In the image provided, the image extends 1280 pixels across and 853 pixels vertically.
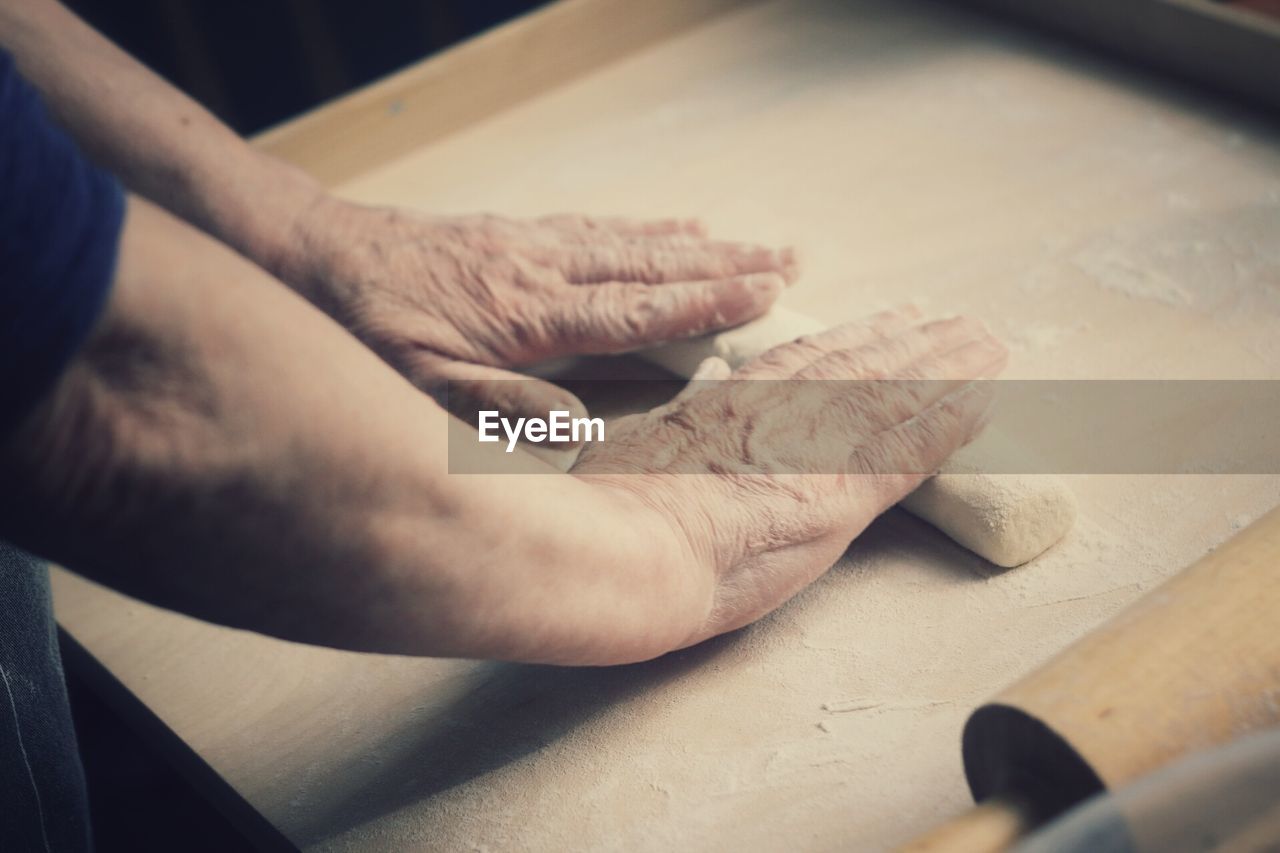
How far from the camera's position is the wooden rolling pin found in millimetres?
636

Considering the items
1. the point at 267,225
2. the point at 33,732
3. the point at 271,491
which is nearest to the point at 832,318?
the point at 267,225

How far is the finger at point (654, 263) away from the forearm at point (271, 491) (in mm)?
527

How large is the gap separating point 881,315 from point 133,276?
766 mm

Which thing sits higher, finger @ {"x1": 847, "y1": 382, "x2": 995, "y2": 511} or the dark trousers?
finger @ {"x1": 847, "y1": 382, "x2": 995, "y2": 511}

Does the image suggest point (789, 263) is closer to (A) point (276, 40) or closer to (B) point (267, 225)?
(B) point (267, 225)

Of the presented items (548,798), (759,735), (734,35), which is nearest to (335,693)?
(548,798)

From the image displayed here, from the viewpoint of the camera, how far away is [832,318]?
1.30 m

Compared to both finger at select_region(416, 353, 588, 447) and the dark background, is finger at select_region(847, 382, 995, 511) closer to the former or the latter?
finger at select_region(416, 353, 588, 447)

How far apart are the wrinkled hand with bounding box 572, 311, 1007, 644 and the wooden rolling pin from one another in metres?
0.27

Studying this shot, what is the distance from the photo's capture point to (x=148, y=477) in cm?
61

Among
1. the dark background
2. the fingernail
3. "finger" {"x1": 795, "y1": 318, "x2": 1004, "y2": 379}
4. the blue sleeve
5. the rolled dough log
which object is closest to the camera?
the blue sleeve

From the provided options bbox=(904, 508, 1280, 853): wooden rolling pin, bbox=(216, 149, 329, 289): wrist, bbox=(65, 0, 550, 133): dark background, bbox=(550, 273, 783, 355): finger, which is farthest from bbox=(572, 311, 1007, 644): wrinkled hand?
bbox=(65, 0, 550, 133): dark background

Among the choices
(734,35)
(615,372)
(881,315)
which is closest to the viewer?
(881,315)

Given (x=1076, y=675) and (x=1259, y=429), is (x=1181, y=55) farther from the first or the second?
(x=1076, y=675)
